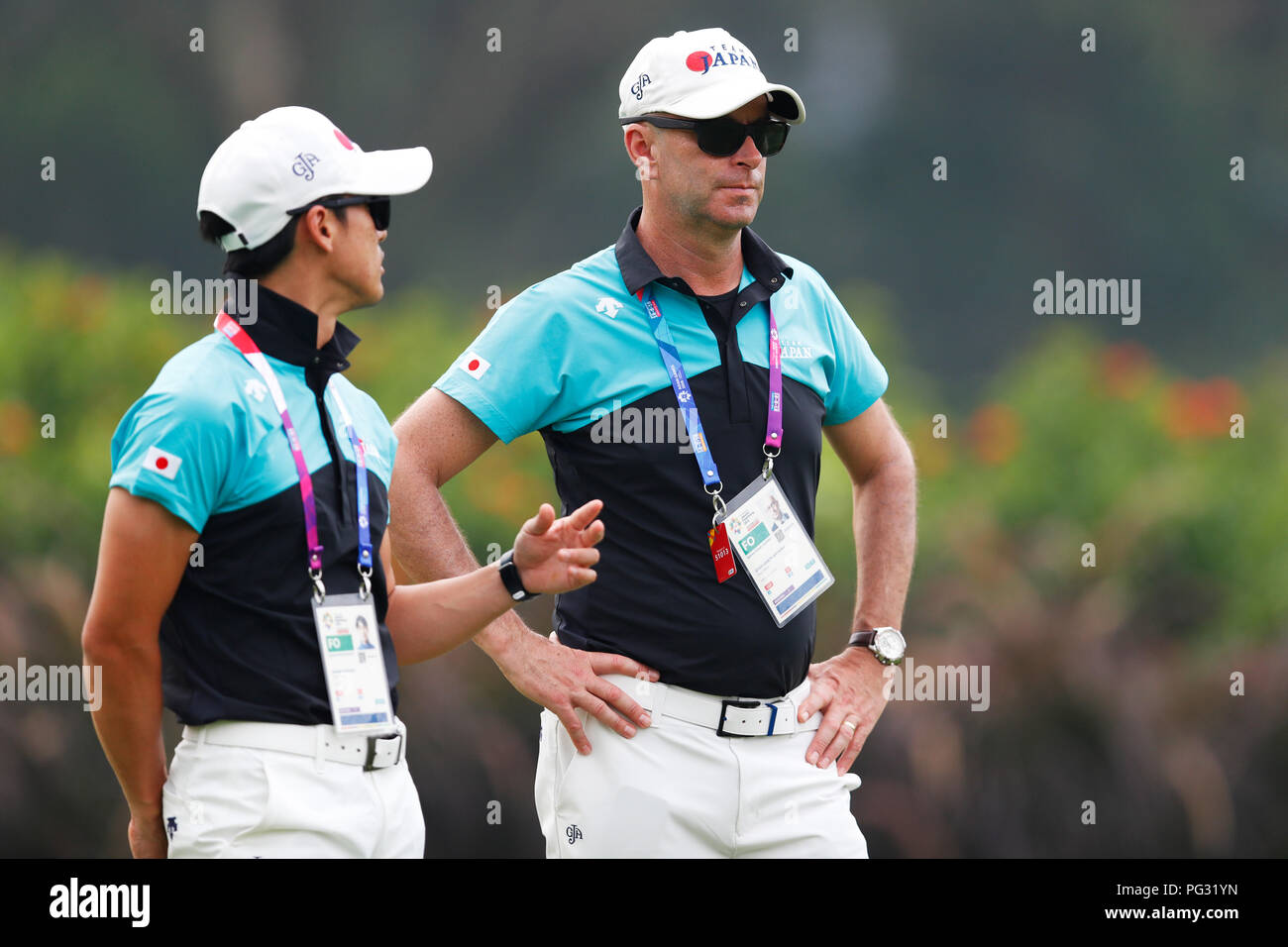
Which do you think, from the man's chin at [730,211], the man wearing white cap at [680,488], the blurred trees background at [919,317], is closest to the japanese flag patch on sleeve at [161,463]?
the man wearing white cap at [680,488]

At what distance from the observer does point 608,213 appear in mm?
12391

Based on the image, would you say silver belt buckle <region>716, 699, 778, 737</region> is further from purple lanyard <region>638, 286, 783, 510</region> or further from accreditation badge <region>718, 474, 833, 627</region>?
purple lanyard <region>638, 286, 783, 510</region>

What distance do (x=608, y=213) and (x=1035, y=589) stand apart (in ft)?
22.9

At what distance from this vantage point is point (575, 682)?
11.6 feet

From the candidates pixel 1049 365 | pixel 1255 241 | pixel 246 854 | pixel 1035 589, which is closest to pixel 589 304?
pixel 246 854

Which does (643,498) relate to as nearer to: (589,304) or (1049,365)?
(589,304)

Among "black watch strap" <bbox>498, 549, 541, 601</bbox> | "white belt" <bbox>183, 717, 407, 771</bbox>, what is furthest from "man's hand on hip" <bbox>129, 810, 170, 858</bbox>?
"black watch strap" <bbox>498, 549, 541, 601</bbox>

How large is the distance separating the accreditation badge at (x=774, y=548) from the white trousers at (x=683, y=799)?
0.32 m

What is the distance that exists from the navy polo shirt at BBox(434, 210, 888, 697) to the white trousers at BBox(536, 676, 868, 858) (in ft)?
0.47

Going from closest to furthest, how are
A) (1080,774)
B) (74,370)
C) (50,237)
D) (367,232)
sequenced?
(367,232) < (1080,774) < (74,370) < (50,237)

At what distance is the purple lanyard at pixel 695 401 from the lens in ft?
11.6

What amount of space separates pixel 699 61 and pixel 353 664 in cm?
172

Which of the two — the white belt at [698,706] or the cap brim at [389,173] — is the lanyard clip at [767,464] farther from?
the cap brim at [389,173]

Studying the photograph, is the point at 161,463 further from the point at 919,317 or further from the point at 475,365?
the point at 919,317
